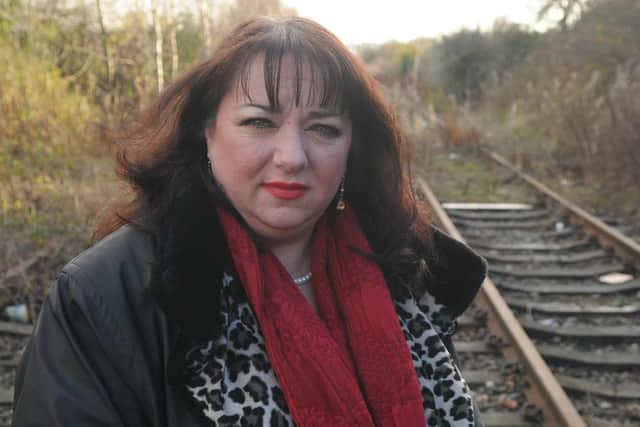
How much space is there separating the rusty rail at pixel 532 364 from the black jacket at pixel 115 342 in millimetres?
2426

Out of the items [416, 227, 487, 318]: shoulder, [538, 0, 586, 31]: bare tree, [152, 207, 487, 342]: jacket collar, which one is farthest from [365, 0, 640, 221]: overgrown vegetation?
[152, 207, 487, 342]: jacket collar

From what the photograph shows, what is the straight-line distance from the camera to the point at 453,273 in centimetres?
231

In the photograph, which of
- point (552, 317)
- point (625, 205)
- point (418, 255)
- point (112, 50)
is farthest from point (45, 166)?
point (625, 205)

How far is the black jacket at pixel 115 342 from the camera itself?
1.54 m

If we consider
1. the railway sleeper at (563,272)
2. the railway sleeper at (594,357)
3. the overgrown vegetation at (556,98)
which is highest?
the overgrown vegetation at (556,98)

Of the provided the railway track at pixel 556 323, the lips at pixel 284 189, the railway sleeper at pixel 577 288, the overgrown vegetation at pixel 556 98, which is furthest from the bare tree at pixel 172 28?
the lips at pixel 284 189

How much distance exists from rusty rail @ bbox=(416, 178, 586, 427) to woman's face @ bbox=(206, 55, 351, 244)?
2.21 m

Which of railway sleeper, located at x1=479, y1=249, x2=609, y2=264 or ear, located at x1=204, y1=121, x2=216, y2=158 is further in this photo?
railway sleeper, located at x1=479, y1=249, x2=609, y2=264

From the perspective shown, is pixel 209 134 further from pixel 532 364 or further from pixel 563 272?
pixel 563 272

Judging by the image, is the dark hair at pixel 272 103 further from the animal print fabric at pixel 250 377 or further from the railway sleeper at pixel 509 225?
the railway sleeper at pixel 509 225

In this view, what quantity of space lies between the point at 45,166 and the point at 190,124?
6.81 metres

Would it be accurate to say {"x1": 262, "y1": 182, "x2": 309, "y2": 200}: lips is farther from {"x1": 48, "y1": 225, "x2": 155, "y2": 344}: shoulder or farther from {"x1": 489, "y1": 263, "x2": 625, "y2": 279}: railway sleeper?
{"x1": 489, "y1": 263, "x2": 625, "y2": 279}: railway sleeper

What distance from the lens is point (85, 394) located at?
154 cm

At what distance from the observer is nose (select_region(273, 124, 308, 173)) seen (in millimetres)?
1877
